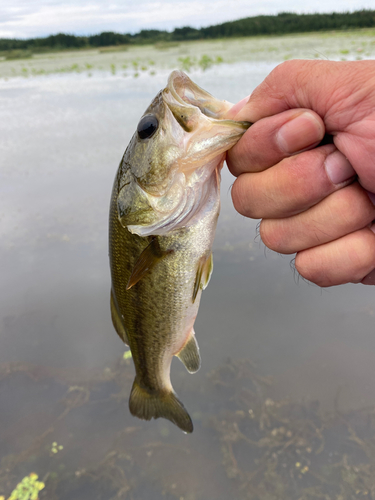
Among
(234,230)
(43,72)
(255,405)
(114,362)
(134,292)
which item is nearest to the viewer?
(134,292)

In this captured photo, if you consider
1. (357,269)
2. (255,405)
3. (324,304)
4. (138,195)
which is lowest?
(255,405)

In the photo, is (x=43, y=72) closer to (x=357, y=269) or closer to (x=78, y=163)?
(x=78, y=163)

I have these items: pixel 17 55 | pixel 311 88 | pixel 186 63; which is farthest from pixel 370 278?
pixel 17 55

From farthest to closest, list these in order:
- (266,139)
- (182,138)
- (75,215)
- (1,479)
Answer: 1. (75,215)
2. (1,479)
3. (182,138)
4. (266,139)

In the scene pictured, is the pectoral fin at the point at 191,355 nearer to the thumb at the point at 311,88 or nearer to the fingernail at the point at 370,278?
the fingernail at the point at 370,278

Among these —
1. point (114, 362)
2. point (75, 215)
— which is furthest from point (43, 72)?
point (114, 362)

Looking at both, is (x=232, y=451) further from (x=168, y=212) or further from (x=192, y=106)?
(x=192, y=106)
